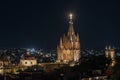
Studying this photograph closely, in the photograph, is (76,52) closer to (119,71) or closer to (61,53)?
(61,53)

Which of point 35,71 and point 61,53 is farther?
point 61,53

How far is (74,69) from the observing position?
2516 inches

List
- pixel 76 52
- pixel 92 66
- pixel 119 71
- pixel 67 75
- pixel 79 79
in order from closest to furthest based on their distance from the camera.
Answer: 1. pixel 119 71
2. pixel 79 79
3. pixel 67 75
4. pixel 92 66
5. pixel 76 52

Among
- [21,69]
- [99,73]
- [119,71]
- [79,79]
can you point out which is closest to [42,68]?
[21,69]

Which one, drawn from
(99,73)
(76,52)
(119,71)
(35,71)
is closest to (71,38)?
(76,52)

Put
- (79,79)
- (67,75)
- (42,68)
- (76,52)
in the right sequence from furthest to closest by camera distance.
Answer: (76,52)
(42,68)
(67,75)
(79,79)

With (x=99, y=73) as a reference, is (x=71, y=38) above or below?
above

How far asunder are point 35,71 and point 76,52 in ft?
51.6

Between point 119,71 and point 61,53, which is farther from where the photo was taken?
point 61,53

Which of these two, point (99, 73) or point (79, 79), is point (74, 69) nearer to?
point (99, 73)

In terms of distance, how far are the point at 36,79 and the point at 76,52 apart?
23.0 m

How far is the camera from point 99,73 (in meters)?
61.8

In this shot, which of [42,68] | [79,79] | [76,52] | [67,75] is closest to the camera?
[79,79]

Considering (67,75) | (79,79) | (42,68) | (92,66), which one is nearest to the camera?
(79,79)
